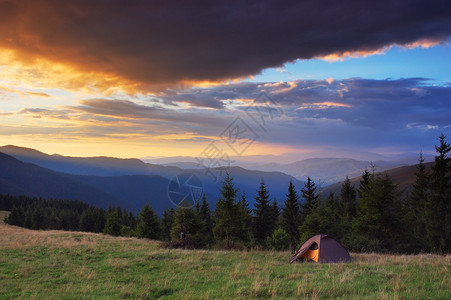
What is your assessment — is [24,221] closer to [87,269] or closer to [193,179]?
[193,179]

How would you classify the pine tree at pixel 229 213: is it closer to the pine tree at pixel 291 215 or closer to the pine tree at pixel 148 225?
the pine tree at pixel 291 215

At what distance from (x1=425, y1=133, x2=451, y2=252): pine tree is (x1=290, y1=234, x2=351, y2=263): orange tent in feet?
77.9

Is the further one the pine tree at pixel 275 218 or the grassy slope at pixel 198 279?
the pine tree at pixel 275 218

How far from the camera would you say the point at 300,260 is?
1538cm

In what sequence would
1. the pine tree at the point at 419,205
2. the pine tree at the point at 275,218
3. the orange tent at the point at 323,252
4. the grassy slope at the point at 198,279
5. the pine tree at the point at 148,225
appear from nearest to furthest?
the grassy slope at the point at 198,279, the orange tent at the point at 323,252, the pine tree at the point at 419,205, the pine tree at the point at 275,218, the pine tree at the point at 148,225

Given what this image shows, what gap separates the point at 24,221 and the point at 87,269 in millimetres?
90530

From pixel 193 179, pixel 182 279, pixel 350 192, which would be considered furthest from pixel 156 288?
pixel 350 192

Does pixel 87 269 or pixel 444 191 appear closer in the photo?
pixel 87 269

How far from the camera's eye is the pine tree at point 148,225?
1924 inches

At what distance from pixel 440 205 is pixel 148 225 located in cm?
4588

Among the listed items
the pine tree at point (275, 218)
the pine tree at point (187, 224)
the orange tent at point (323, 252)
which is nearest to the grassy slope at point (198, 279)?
the orange tent at point (323, 252)

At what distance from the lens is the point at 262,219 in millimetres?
46531

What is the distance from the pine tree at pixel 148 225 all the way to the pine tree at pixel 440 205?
143ft

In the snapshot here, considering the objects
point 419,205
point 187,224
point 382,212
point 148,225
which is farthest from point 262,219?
point 419,205
